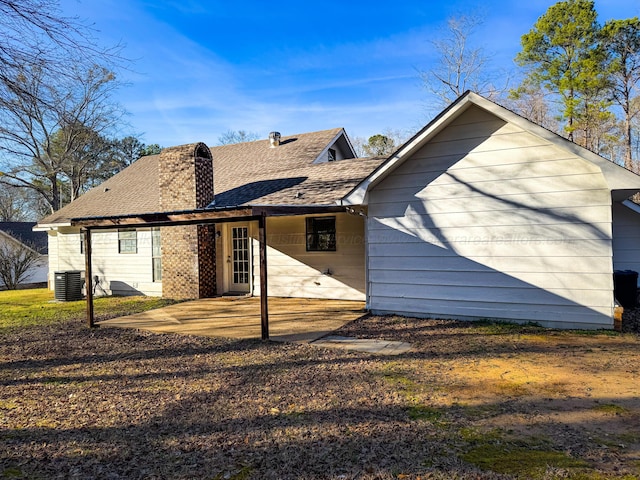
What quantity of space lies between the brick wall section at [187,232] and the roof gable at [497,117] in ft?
17.9

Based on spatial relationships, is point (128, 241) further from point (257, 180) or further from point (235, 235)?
point (257, 180)

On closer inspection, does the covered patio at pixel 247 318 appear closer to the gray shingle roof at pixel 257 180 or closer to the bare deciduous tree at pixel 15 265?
the gray shingle roof at pixel 257 180

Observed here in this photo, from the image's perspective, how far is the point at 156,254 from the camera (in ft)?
42.6

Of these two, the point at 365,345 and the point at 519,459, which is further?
the point at 365,345

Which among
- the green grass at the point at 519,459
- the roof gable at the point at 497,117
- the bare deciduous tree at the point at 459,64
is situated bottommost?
the green grass at the point at 519,459

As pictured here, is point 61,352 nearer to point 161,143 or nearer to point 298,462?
point 298,462

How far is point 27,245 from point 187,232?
16511mm

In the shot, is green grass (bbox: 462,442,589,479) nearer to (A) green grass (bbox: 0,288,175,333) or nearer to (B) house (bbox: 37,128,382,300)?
(B) house (bbox: 37,128,382,300)

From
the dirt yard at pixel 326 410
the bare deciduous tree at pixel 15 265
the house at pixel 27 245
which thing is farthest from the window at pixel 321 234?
the house at pixel 27 245

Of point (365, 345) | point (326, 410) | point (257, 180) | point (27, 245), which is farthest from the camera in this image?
point (27, 245)

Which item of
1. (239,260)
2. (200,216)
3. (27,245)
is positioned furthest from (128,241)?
(27,245)

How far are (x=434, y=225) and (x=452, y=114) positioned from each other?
2137mm

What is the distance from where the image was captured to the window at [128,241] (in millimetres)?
13523

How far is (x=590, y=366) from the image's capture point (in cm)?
517
